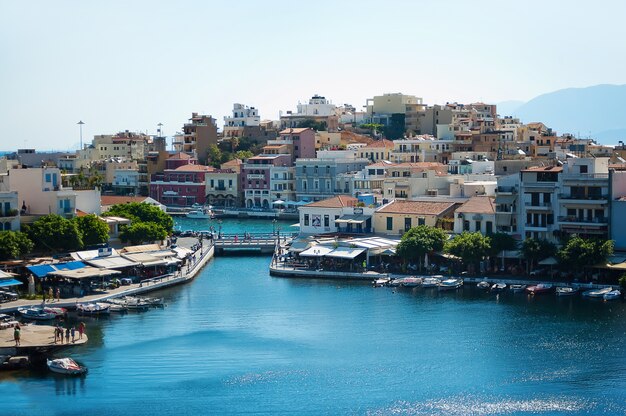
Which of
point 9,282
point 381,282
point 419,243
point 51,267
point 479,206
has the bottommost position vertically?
point 381,282

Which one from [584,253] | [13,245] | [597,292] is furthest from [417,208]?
[13,245]

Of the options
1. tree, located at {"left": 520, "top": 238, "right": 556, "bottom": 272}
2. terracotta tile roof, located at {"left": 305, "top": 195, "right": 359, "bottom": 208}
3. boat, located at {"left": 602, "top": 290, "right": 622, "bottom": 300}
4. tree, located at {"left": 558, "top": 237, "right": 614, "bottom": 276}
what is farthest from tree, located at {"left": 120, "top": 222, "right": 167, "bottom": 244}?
boat, located at {"left": 602, "top": 290, "right": 622, "bottom": 300}

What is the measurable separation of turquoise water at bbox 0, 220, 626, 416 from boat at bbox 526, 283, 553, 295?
1.71ft

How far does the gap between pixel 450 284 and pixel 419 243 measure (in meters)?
3.32

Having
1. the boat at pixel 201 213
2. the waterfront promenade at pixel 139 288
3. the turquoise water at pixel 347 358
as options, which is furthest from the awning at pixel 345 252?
the boat at pixel 201 213

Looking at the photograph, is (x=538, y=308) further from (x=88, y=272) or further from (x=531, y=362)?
(x=88, y=272)

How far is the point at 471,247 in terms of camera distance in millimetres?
47062

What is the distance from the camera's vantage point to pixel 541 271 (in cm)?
4666

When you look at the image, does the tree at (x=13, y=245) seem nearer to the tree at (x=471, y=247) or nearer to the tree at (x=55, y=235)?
the tree at (x=55, y=235)

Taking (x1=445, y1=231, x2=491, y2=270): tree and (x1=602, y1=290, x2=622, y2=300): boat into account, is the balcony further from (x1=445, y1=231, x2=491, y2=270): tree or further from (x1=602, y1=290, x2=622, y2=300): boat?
(x1=602, y1=290, x2=622, y2=300): boat

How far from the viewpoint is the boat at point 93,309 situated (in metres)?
40.7

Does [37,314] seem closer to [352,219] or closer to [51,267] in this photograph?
[51,267]

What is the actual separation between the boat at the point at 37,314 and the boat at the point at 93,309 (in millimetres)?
1316

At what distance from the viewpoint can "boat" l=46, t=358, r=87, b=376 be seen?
3216 cm
